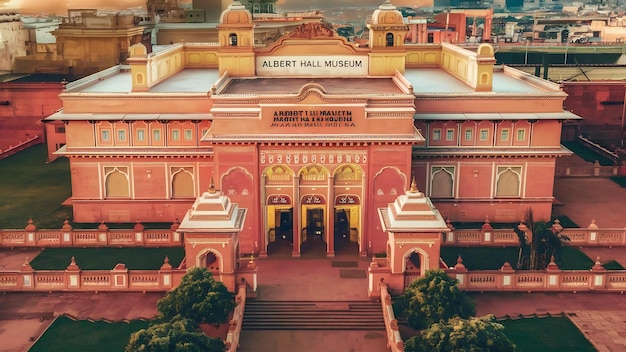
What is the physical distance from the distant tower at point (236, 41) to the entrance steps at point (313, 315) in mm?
19450

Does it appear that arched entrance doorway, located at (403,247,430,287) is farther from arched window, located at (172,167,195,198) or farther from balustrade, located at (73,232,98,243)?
balustrade, located at (73,232,98,243)

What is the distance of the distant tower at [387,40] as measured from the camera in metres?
47.8

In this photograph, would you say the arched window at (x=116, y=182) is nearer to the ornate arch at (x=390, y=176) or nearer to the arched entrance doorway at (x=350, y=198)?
the arched entrance doorway at (x=350, y=198)

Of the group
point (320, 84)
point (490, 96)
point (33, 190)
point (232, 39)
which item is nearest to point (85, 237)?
point (33, 190)

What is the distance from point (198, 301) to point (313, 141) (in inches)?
485

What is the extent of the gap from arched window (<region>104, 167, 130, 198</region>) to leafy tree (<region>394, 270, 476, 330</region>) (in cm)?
2193

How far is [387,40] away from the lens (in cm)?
4819

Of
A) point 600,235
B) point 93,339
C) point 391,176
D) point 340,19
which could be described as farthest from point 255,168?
point 340,19

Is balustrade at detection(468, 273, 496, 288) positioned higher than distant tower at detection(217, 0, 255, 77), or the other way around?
distant tower at detection(217, 0, 255, 77)

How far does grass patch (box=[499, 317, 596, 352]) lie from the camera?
3117cm

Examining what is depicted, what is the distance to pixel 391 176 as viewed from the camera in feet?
133

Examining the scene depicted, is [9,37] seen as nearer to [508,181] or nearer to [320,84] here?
[320,84]

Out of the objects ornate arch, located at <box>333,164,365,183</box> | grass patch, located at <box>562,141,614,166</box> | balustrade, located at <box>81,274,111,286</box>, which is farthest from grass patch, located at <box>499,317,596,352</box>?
grass patch, located at <box>562,141,614,166</box>

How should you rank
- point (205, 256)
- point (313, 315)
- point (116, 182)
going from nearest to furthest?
point (313, 315) → point (205, 256) → point (116, 182)
